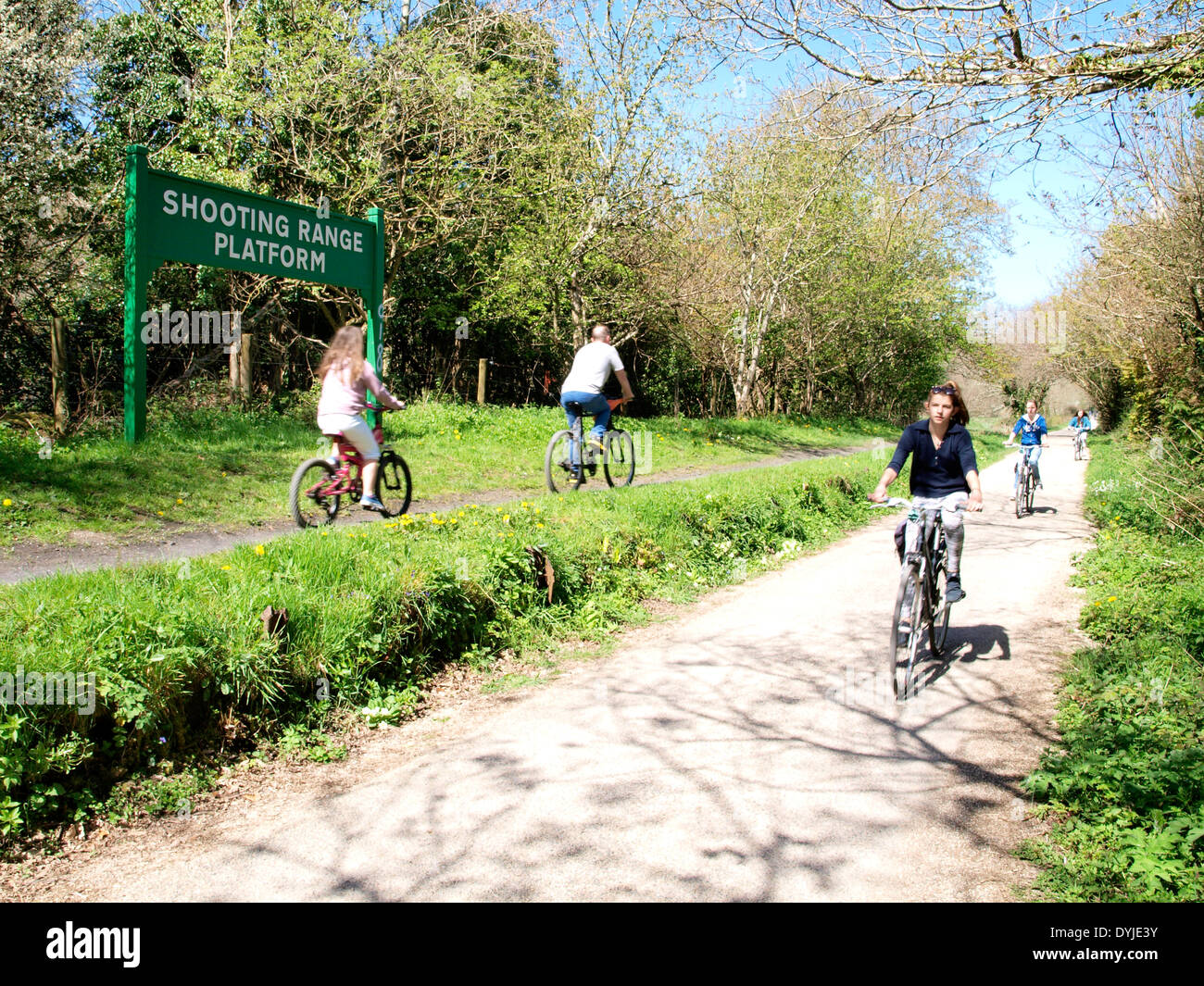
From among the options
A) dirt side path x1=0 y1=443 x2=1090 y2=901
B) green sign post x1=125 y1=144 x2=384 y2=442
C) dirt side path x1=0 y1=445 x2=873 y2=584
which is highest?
green sign post x1=125 y1=144 x2=384 y2=442

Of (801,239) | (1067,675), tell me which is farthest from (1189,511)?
(801,239)

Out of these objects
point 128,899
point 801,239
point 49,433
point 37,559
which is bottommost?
point 128,899

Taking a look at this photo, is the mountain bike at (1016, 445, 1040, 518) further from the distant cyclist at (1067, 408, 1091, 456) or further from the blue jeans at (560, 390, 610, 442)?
the distant cyclist at (1067, 408, 1091, 456)

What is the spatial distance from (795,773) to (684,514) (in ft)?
18.2

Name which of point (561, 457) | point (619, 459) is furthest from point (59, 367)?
point (619, 459)

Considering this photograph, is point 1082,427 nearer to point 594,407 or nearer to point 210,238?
point 594,407

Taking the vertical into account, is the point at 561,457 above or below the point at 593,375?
below

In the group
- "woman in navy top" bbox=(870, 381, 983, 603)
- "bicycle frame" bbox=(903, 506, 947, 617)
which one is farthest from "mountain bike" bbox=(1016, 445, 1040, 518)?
"bicycle frame" bbox=(903, 506, 947, 617)

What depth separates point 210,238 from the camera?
10531 mm

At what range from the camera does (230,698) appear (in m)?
4.73

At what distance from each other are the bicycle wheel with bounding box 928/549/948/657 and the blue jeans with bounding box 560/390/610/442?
4.88m

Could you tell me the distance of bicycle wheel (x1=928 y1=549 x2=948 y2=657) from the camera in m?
6.53

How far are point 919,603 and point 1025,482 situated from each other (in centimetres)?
999
